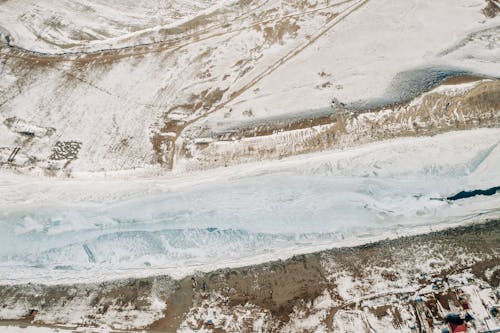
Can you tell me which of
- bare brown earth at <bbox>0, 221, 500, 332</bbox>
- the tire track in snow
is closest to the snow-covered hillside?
the tire track in snow

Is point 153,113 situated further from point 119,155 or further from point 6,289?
point 6,289

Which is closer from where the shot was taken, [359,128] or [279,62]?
[359,128]

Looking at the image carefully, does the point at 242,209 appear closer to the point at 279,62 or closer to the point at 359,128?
the point at 359,128

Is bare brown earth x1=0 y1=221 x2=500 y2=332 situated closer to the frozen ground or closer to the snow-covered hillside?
the frozen ground

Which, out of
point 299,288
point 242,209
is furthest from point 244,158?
point 299,288

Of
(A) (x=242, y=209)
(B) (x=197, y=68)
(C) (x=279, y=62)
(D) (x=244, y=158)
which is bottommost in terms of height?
(A) (x=242, y=209)

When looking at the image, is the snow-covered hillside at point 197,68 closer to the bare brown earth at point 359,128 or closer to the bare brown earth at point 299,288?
the bare brown earth at point 359,128

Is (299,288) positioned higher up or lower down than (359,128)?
lower down
